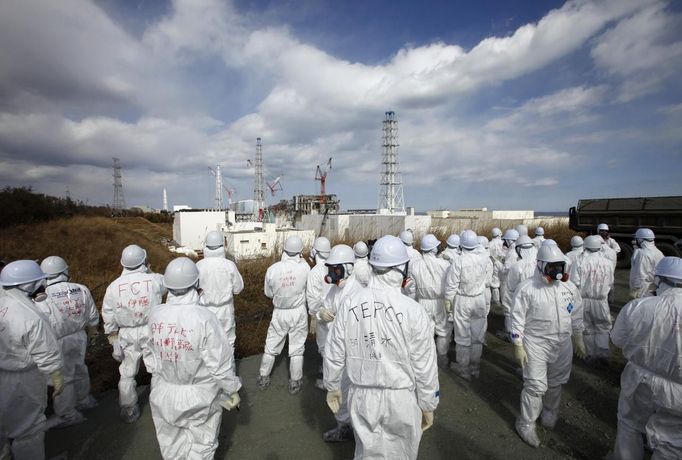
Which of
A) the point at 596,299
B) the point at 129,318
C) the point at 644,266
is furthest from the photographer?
the point at 644,266

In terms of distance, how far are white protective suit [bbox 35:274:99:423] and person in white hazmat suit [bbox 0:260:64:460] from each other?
1128 millimetres

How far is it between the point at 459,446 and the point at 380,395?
6.52 feet

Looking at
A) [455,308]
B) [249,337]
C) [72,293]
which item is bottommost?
[249,337]

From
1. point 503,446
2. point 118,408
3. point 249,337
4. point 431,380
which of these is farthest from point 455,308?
point 118,408

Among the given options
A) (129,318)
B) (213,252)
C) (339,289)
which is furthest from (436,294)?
(129,318)

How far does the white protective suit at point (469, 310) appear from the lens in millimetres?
5234

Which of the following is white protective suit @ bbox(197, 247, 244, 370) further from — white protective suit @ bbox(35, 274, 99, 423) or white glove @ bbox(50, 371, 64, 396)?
white glove @ bbox(50, 371, 64, 396)

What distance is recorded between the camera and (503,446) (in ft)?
11.9

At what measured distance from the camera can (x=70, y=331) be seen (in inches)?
169

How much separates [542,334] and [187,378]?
3.72m

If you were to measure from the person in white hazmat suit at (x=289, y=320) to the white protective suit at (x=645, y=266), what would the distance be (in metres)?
6.51

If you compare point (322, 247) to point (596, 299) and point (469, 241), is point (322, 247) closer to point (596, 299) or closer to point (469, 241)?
point (469, 241)

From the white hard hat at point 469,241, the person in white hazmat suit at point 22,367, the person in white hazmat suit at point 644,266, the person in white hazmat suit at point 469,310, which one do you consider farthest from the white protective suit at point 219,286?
the person in white hazmat suit at point 644,266

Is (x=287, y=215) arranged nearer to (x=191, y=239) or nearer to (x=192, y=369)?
Result: (x=191, y=239)
